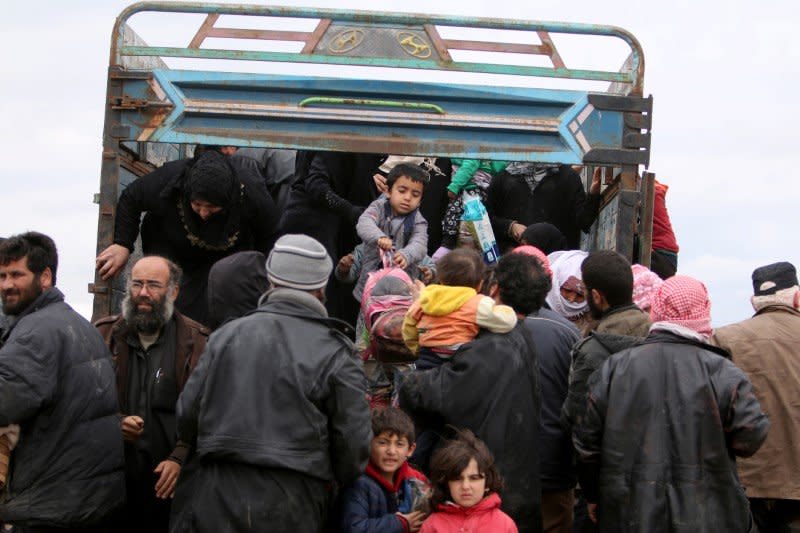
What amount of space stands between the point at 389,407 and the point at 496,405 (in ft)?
1.54

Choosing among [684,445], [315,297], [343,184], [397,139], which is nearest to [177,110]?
[397,139]

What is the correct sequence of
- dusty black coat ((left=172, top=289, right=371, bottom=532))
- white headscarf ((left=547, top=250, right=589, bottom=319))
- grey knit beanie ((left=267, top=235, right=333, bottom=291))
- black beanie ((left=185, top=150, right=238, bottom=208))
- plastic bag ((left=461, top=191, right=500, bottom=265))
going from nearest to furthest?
dusty black coat ((left=172, top=289, right=371, bottom=532)) < grey knit beanie ((left=267, top=235, right=333, bottom=291)) < white headscarf ((left=547, top=250, right=589, bottom=319)) < black beanie ((left=185, top=150, right=238, bottom=208)) < plastic bag ((left=461, top=191, right=500, bottom=265))

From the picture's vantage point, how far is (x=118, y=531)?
5.48 meters

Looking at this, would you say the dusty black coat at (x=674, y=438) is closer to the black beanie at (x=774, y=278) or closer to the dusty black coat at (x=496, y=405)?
the dusty black coat at (x=496, y=405)

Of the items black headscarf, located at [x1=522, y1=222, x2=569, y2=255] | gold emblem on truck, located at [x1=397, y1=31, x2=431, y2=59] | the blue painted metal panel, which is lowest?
black headscarf, located at [x1=522, y1=222, x2=569, y2=255]

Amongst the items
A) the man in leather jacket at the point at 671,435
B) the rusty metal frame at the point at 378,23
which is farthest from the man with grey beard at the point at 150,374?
the man in leather jacket at the point at 671,435

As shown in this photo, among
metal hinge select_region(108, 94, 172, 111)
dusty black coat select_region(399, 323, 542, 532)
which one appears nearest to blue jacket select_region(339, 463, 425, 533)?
dusty black coat select_region(399, 323, 542, 532)

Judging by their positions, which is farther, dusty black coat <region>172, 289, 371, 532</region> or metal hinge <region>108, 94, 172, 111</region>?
metal hinge <region>108, 94, 172, 111</region>

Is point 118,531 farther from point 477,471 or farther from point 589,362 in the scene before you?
point 589,362

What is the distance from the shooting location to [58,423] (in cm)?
491

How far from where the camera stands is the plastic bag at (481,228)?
7.38 m

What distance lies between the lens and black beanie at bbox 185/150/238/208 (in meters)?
6.47

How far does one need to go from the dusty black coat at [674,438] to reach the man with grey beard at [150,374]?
203 cm

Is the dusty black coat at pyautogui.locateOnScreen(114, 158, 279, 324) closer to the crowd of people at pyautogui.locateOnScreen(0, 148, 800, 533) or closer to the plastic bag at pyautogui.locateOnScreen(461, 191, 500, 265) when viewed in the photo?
the crowd of people at pyautogui.locateOnScreen(0, 148, 800, 533)
